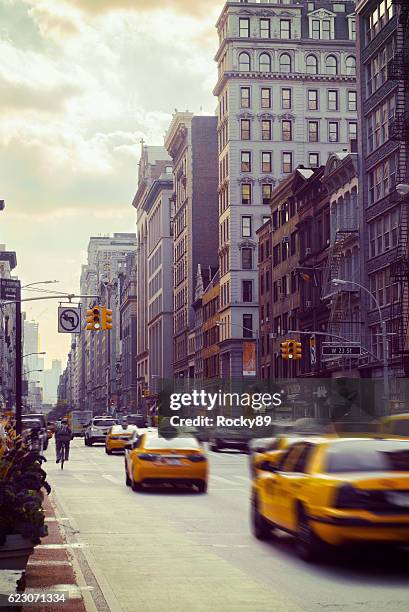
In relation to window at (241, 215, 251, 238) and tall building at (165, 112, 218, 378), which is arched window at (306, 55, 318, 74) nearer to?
window at (241, 215, 251, 238)

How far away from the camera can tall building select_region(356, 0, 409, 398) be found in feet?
189

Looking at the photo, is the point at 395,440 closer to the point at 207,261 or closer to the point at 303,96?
the point at 303,96

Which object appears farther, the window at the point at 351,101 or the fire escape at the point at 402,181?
the window at the point at 351,101

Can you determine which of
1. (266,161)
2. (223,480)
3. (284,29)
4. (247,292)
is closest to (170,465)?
(223,480)

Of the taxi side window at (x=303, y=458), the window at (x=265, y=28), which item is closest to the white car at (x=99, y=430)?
the taxi side window at (x=303, y=458)

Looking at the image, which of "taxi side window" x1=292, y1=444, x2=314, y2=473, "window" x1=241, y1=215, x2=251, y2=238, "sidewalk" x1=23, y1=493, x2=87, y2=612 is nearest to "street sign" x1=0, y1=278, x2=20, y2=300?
"sidewalk" x1=23, y1=493, x2=87, y2=612

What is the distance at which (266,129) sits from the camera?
4321 inches

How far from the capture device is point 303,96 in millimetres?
110562

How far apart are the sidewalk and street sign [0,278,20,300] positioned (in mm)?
16154

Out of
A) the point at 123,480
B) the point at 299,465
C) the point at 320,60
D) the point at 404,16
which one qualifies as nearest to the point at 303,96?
the point at 320,60

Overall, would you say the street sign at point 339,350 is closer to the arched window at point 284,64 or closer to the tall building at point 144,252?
the arched window at point 284,64

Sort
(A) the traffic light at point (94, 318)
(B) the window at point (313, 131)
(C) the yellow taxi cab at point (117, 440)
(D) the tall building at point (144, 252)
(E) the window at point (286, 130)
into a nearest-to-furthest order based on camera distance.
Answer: (A) the traffic light at point (94, 318), (C) the yellow taxi cab at point (117, 440), (E) the window at point (286, 130), (B) the window at point (313, 131), (D) the tall building at point (144, 252)

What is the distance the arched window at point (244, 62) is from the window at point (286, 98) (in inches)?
166

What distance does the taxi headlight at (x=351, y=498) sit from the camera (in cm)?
1303
